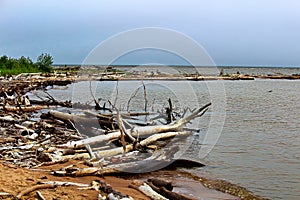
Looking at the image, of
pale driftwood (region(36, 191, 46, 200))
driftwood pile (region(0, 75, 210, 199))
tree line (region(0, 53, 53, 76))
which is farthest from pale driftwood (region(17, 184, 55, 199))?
tree line (region(0, 53, 53, 76))

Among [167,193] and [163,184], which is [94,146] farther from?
[167,193]

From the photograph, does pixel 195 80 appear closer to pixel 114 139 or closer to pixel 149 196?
pixel 114 139

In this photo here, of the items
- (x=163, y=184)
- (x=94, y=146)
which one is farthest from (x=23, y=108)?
(x=163, y=184)

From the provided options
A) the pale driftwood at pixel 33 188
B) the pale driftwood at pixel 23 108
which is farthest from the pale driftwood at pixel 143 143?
the pale driftwood at pixel 23 108

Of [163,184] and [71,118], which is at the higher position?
[71,118]

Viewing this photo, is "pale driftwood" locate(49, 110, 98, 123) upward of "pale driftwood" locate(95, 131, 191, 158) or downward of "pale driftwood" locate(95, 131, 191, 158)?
upward

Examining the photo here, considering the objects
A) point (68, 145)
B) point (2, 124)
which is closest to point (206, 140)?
point (68, 145)

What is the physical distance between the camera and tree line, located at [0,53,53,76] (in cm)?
5362

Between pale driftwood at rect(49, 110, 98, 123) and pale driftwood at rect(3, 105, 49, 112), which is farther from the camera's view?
pale driftwood at rect(3, 105, 49, 112)

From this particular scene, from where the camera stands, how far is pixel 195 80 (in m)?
67.6

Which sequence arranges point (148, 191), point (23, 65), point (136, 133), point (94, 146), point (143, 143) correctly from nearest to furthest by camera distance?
point (148, 191)
point (94, 146)
point (143, 143)
point (136, 133)
point (23, 65)

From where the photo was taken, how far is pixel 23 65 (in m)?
59.6

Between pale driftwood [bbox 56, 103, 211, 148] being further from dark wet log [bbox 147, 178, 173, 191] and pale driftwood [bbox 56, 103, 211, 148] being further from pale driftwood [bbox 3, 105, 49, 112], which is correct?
pale driftwood [bbox 3, 105, 49, 112]

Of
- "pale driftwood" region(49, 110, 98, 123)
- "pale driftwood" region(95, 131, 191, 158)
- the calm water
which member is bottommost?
the calm water
